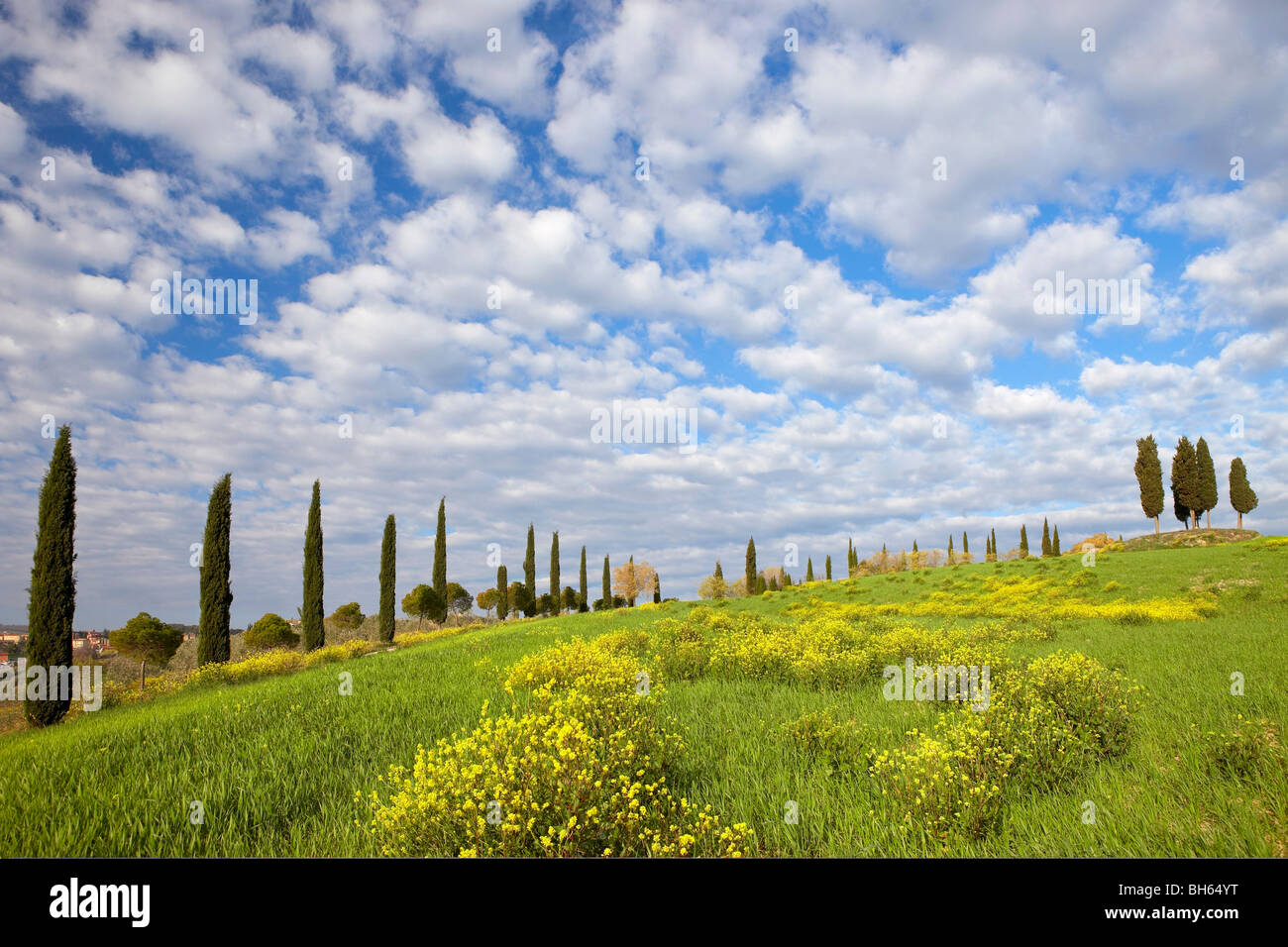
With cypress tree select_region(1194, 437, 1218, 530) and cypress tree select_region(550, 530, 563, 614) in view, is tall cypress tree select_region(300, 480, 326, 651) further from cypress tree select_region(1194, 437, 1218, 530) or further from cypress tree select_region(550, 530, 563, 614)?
cypress tree select_region(1194, 437, 1218, 530)

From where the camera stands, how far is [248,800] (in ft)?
19.0

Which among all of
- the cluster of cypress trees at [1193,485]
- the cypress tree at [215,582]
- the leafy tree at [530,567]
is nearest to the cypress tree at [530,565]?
the leafy tree at [530,567]

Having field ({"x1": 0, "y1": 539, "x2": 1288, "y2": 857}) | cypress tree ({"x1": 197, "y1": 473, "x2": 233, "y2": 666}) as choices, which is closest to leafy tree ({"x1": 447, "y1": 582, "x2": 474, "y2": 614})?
cypress tree ({"x1": 197, "y1": 473, "x2": 233, "y2": 666})

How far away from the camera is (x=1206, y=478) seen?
55.1 m

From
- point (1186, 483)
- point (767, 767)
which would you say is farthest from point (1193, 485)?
point (767, 767)

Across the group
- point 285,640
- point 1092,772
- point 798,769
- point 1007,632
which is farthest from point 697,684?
point 285,640

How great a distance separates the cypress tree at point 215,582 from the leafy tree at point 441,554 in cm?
2291

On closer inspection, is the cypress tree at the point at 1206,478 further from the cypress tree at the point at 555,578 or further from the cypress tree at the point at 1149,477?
the cypress tree at the point at 555,578

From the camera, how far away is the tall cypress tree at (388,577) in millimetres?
43088

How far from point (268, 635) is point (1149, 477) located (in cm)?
8243

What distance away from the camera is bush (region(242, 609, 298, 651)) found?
3628 centimetres

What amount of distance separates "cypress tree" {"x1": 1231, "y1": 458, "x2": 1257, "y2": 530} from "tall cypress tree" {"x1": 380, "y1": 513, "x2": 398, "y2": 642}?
81273 millimetres
